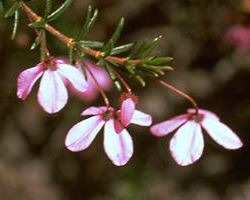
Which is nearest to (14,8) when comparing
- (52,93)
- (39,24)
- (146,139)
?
(39,24)

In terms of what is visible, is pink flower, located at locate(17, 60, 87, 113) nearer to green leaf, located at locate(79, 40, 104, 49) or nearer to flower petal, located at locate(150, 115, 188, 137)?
green leaf, located at locate(79, 40, 104, 49)

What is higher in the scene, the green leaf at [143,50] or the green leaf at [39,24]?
the green leaf at [39,24]

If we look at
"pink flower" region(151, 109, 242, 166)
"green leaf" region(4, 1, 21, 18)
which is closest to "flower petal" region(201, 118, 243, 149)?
"pink flower" region(151, 109, 242, 166)

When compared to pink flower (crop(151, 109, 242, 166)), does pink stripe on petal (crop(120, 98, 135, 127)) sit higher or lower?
higher

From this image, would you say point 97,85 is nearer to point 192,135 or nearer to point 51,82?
point 51,82

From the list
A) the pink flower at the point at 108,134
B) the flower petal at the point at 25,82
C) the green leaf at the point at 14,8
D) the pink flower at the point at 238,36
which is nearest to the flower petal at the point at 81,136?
the pink flower at the point at 108,134

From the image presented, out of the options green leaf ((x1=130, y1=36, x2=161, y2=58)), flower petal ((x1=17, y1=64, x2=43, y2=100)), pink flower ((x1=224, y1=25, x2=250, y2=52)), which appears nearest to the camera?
flower petal ((x1=17, y1=64, x2=43, y2=100))

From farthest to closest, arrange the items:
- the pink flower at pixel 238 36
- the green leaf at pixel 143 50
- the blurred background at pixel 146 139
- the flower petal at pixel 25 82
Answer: the blurred background at pixel 146 139 → the pink flower at pixel 238 36 → the green leaf at pixel 143 50 → the flower petal at pixel 25 82

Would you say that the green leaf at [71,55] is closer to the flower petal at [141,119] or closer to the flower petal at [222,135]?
the flower petal at [141,119]
